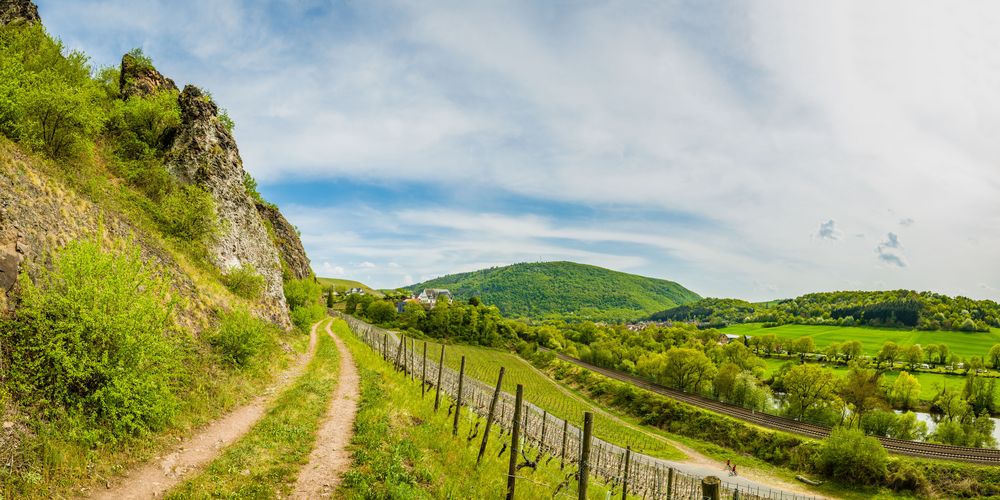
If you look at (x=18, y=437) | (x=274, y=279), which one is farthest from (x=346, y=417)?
(x=274, y=279)

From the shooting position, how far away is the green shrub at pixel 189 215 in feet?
90.2

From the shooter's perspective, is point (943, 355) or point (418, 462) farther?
point (943, 355)

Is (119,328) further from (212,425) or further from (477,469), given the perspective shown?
(477,469)

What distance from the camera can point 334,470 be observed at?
35.1 feet

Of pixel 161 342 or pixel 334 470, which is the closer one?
pixel 334 470

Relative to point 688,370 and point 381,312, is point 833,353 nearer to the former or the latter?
point 688,370

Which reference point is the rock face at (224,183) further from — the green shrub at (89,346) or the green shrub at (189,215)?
the green shrub at (89,346)

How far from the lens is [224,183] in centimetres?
3781

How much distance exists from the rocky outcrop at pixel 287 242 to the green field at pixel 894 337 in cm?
Result: 16725

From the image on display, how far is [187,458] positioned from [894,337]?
21526cm

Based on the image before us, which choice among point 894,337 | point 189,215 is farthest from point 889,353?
point 189,215

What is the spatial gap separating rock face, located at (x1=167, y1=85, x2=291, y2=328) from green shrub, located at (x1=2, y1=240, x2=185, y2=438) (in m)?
22.9

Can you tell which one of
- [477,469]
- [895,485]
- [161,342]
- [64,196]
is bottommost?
[895,485]

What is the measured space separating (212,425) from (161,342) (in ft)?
11.8
